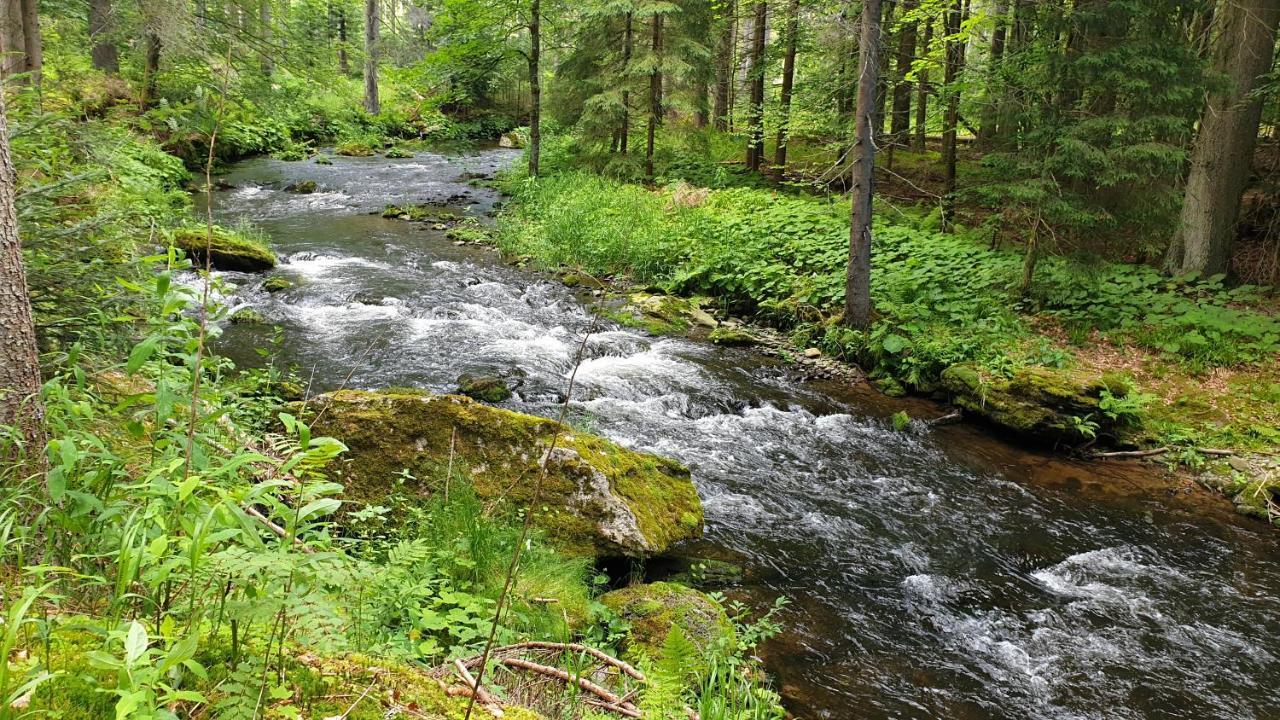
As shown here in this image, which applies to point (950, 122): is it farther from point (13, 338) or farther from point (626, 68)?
point (13, 338)

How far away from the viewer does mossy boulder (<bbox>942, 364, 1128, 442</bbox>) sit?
331 inches

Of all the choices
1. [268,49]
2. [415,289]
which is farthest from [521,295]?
[268,49]

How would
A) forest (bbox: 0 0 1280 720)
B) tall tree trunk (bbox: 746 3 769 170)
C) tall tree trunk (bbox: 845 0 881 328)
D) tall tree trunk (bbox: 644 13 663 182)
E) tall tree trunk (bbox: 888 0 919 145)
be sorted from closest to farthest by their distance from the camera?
forest (bbox: 0 0 1280 720)
tall tree trunk (bbox: 845 0 881 328)
tall tree trunk (bbox: 888 0 919 145)
tall tree trunk (bbox: 746 3 769 170)
tall tree trunk (bbox: 644 13 663 182)

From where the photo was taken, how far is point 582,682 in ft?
9.29

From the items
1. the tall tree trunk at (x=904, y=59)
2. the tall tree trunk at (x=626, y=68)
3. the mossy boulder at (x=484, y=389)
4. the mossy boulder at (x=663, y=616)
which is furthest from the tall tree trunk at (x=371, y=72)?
the mossy boulder at (x=663, y=616)

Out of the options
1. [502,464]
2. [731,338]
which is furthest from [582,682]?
[731,338]

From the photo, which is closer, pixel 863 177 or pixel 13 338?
pixel 13 338

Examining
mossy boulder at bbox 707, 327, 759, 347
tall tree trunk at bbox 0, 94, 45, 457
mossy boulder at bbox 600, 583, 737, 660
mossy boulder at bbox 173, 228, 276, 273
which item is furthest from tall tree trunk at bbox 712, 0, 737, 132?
tall tree trunk at bbox 0, 94, 45, 457

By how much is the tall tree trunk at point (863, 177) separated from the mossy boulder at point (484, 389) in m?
5.60

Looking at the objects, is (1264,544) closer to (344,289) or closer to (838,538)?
(838,538)

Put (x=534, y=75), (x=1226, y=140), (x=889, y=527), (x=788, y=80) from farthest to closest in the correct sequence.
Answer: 1. (x=534, y=75)
2. (x=788, y=80)
3. (x=1226, y=140)
4. (x=889, y=527)

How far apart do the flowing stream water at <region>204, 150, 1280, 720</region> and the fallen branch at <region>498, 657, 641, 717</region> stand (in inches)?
75.1

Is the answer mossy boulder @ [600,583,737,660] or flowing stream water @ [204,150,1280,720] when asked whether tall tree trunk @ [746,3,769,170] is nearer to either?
flowing stream water @ [204,150,1280,720]

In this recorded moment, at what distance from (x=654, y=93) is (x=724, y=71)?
6210 millimetres
